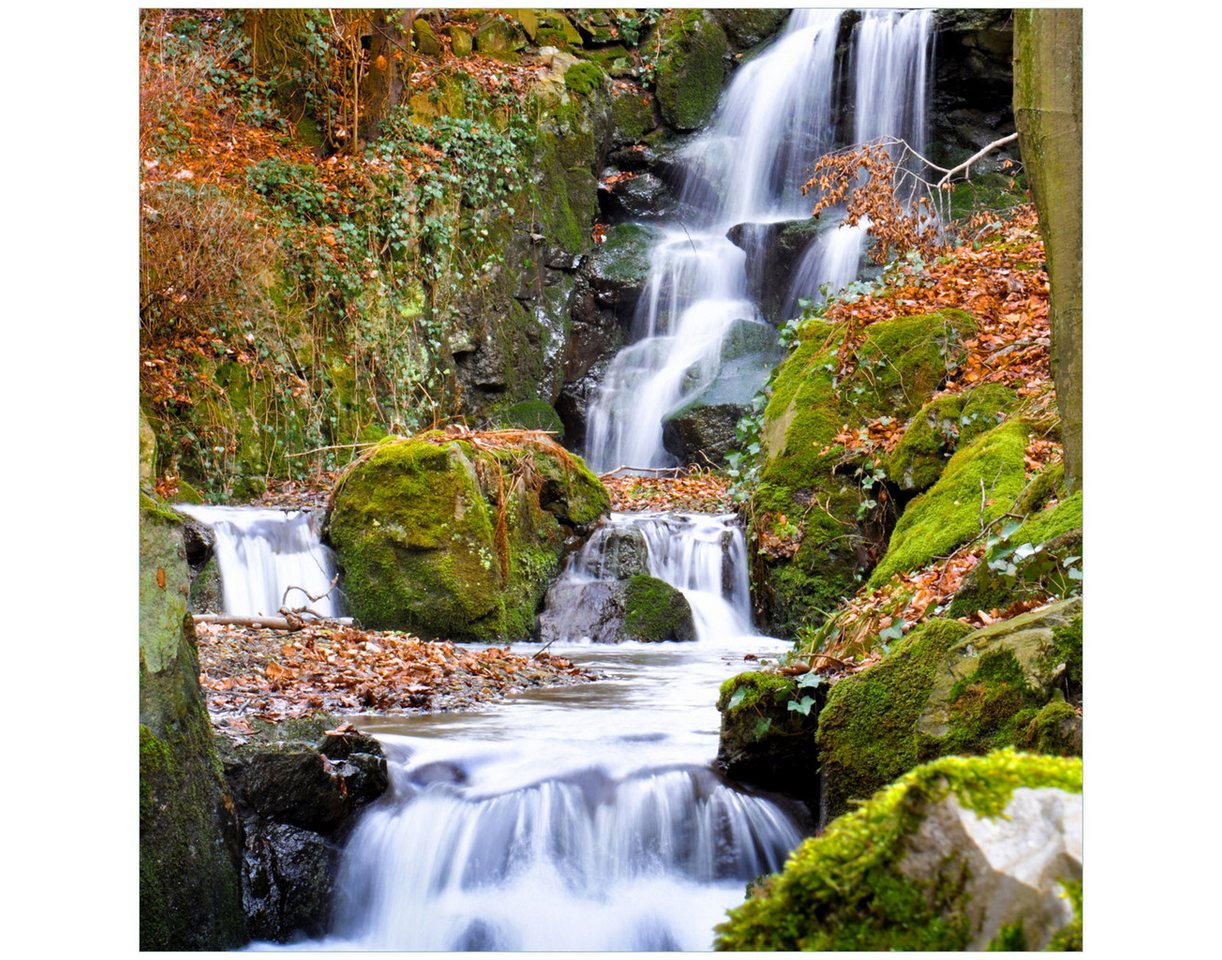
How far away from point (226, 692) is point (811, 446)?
361 centimetres

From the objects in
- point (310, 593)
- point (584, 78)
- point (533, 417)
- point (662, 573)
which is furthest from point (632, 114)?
point (310, 593)

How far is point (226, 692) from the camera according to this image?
402 centimetres

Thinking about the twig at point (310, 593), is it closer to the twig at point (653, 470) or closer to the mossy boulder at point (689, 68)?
the twig at point (653, 470)

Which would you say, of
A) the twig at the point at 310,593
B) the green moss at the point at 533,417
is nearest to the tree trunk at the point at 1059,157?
the twig at the point at 310,593

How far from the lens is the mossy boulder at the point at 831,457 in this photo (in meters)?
6.01

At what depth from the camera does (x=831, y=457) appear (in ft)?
20.1

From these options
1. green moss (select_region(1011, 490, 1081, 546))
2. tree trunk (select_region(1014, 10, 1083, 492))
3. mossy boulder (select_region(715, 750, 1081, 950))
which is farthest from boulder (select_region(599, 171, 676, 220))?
mossy boulder (select_region(715, 750, 1081, 950))

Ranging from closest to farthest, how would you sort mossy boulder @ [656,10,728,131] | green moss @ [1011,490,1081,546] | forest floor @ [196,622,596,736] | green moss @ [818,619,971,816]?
green moss @ [818,619,971,816], green moss @ [1011,490,1081,546], forest floor @ [196,622,596,736], mossy boulder @ [656,10,728,131]

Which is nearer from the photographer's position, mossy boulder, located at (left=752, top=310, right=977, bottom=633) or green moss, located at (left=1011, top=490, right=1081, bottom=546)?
green moss, located at (left=1011, top=490, right=1081, bottom=546)

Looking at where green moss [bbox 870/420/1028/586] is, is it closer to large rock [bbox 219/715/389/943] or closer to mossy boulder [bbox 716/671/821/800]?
mossy boulder [bbox 716/671/821/800]

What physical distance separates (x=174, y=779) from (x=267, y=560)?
3615 millimetres

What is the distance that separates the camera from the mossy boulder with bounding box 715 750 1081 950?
1287 mm

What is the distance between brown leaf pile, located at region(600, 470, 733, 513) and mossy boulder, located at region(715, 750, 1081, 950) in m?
6.57
